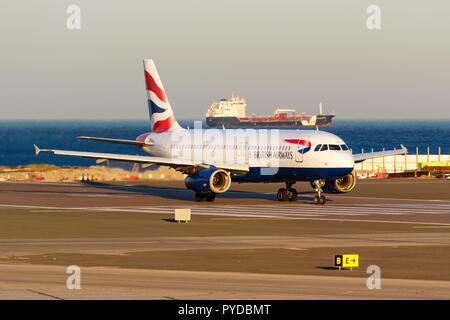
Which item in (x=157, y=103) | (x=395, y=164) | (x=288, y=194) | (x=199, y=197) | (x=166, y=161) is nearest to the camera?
(x=199, y=197)

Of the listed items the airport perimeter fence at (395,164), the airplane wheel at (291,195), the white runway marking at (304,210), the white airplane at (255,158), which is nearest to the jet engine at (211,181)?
the white airplane at (255,158)


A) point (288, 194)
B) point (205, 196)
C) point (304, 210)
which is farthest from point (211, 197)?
point (304, 210)

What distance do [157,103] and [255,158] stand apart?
39.5ft

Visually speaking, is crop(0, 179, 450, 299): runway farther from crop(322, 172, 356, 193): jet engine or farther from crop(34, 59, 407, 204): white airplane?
crop(34, 59, 407, 204): white airplane

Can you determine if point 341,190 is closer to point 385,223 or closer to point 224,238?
point 385,223

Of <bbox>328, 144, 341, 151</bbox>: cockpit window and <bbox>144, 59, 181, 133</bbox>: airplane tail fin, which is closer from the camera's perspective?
<bbox>328, 144, 341, 151</bbox>: cockpit window

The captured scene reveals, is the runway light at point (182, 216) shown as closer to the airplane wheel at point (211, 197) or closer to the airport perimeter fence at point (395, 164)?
the airplane wheel at point (211, 197)

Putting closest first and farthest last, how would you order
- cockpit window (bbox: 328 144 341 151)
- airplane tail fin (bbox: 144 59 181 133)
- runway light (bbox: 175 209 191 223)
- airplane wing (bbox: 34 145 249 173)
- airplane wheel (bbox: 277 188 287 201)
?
runway light (bbox: 175 209 191 223), cockpit window (bbox: 328 144 341 151), airplane wing (bbox: 34 145 249 173), airplane wheel (bbox: 277 188 287 201), airplane tail fin (bbox: 144 59 181 133)

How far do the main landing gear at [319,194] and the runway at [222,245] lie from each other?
52 cm

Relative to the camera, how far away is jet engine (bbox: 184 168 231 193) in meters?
61.8

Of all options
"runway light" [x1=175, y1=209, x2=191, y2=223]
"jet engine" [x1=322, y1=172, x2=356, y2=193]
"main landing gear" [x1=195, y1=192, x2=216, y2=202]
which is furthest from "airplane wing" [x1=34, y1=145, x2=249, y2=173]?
"runway light" [x1=175, y1=209, x2=191, y2=223]

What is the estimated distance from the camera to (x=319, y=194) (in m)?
62.2

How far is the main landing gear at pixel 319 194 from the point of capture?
62.1m

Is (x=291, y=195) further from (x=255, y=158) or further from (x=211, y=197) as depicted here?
(x=211, y=197)
